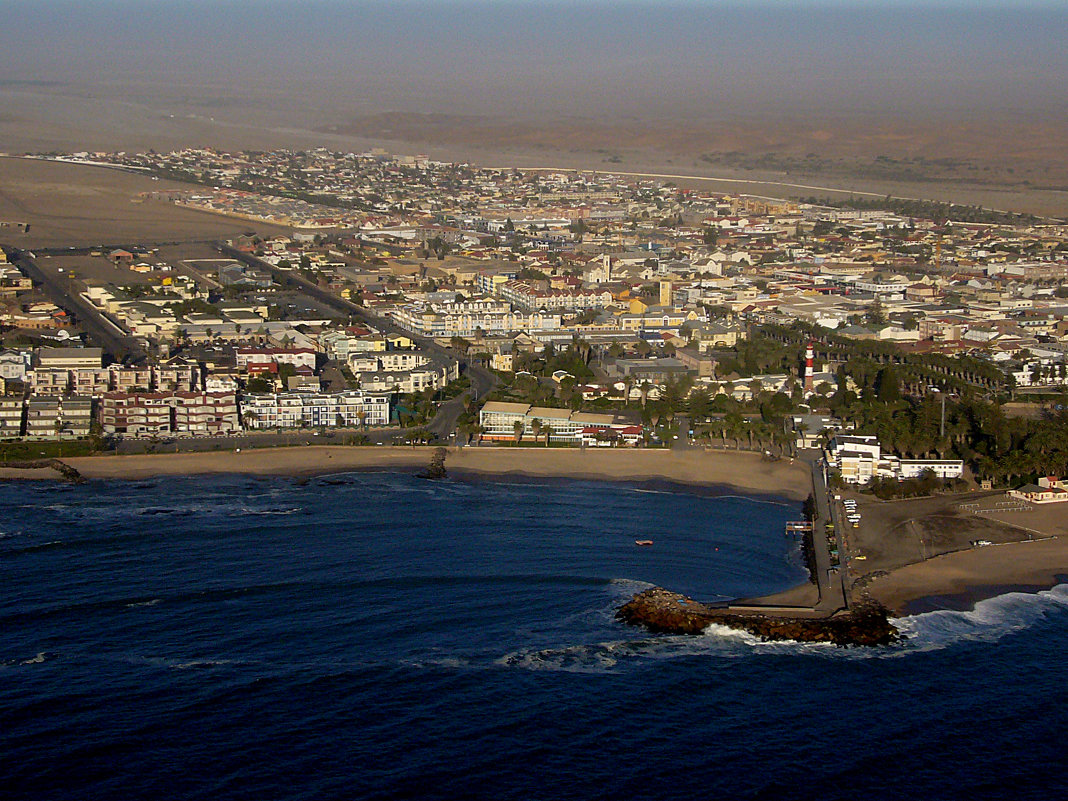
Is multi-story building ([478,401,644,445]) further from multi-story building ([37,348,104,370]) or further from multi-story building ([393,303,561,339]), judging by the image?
multi-story building ([393,303,561,339])

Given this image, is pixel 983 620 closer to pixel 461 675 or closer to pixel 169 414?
pixel 461 675

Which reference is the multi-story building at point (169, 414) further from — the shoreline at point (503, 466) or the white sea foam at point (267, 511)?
the white sea foam at point (267, 511)

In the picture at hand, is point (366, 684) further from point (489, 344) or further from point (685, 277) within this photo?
point (685, 277)

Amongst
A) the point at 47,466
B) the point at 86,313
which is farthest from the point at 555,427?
the point at 86,313

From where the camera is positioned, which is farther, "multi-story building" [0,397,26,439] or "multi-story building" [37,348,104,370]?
"multi-story building" [37,348,104,370]

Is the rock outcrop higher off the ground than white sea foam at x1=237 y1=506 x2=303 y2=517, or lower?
higher

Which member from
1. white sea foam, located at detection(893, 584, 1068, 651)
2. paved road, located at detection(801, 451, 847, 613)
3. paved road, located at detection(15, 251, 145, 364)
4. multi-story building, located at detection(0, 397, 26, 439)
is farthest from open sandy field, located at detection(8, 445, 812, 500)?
paved road, located at detection(15, 251, 145, 364)

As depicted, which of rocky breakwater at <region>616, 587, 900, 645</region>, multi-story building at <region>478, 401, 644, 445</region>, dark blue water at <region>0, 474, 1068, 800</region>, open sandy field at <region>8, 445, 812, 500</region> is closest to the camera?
dark blue water at <region>0, 474, 1068, 800</region>
